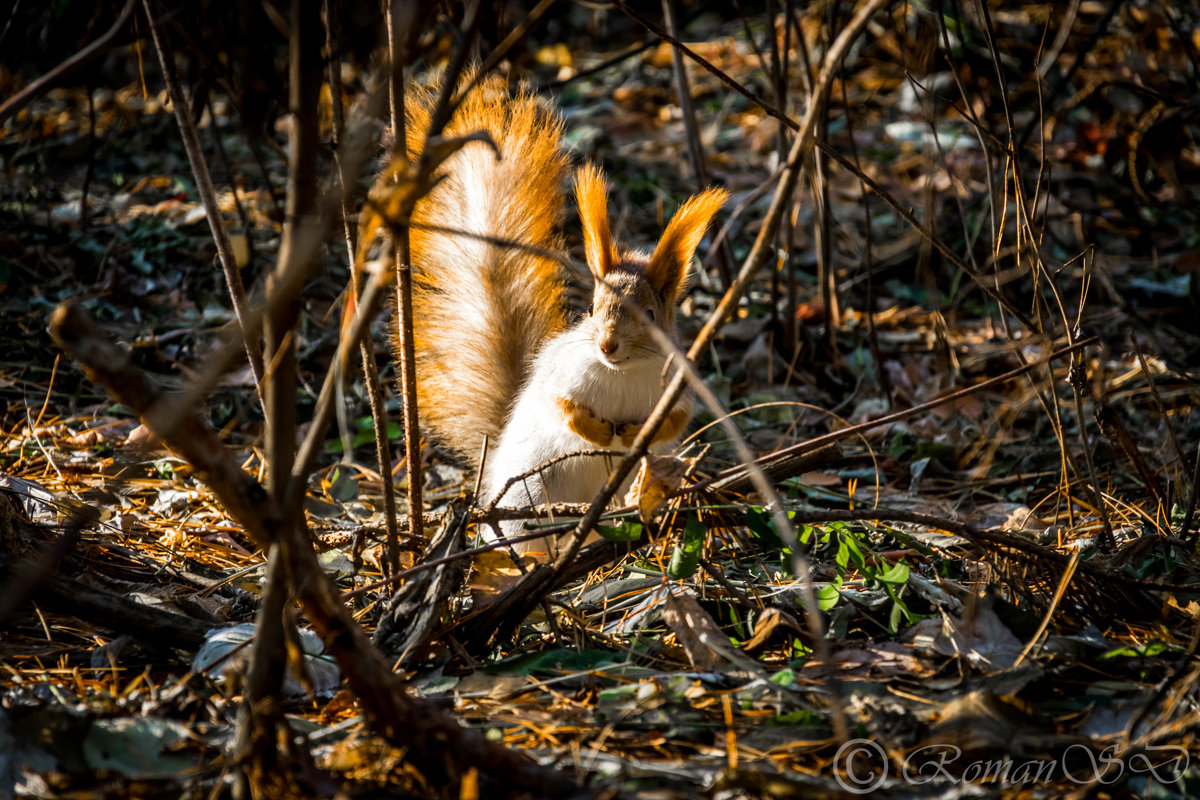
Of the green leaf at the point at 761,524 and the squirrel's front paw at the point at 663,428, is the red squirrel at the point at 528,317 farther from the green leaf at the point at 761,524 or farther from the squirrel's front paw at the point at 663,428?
the green leaf at the point at 761,524

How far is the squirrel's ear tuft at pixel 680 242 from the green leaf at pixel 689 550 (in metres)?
0.83

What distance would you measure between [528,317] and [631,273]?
1.61 feet

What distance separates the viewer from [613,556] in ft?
5.59

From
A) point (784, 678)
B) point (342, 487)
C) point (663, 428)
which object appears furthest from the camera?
point (342, 487)

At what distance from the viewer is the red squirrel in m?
2.35

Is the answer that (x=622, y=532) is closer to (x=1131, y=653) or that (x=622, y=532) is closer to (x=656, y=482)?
(x=656, y=482)

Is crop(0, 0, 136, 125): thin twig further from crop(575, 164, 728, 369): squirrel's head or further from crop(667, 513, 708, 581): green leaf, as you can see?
crop(575, 164, 728, 369): squirrel's head

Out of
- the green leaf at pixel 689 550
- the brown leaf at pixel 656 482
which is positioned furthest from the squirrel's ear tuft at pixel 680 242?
the green leaf at pixel 689 550

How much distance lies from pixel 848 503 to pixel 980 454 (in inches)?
24.6

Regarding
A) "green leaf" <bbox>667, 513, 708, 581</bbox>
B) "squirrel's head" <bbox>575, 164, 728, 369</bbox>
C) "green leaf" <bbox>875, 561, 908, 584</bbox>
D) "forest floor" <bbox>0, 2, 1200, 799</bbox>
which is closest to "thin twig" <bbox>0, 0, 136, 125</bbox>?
"forest floor" <bbox>0, 2, 1200, 799</bbox>

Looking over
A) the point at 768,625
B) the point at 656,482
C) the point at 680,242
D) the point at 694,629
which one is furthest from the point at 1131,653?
the point at 680,242

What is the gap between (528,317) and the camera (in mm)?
2844

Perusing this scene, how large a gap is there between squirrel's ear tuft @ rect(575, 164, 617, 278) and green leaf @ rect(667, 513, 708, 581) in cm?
95

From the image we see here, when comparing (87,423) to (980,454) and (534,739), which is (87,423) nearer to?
(534,739)
